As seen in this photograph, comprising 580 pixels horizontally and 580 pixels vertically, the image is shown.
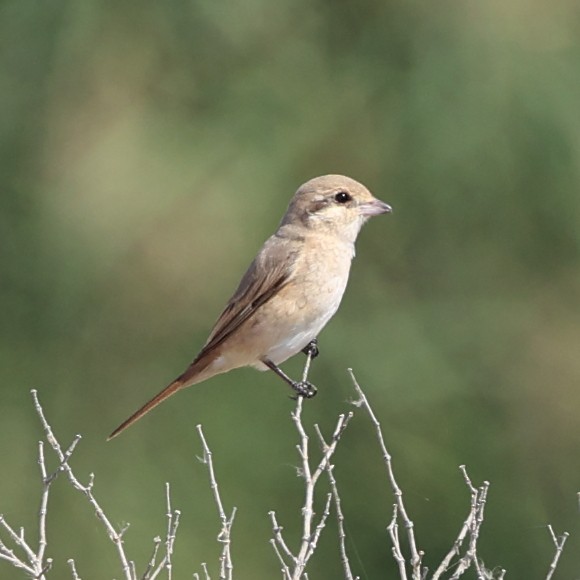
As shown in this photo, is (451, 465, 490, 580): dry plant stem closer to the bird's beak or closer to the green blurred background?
the bird's beak

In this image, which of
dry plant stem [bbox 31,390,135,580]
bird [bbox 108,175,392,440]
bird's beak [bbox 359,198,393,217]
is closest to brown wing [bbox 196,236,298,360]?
bird [bbox 108,175,392,440]

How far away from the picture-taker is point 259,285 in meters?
5.66

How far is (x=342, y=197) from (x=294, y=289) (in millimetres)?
418

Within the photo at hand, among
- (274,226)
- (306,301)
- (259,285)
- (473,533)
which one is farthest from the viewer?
(274,226)

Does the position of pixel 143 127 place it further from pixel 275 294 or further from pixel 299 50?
pixel 275 294

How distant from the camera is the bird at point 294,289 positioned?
5.55 meters

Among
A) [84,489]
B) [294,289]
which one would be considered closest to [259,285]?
[294,289]

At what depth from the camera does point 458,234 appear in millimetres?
9242

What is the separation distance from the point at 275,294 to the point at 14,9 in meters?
4.40

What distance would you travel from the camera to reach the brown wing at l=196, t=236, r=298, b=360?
5.62 metres

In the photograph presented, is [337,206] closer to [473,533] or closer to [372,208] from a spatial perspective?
[372,208]

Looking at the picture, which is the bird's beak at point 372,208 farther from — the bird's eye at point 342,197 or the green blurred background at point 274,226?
the green blurred background at point 274,226

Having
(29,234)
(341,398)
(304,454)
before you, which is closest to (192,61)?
(29,234)

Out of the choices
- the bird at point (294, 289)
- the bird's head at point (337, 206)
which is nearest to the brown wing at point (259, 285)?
the bird at point (294, 289)
